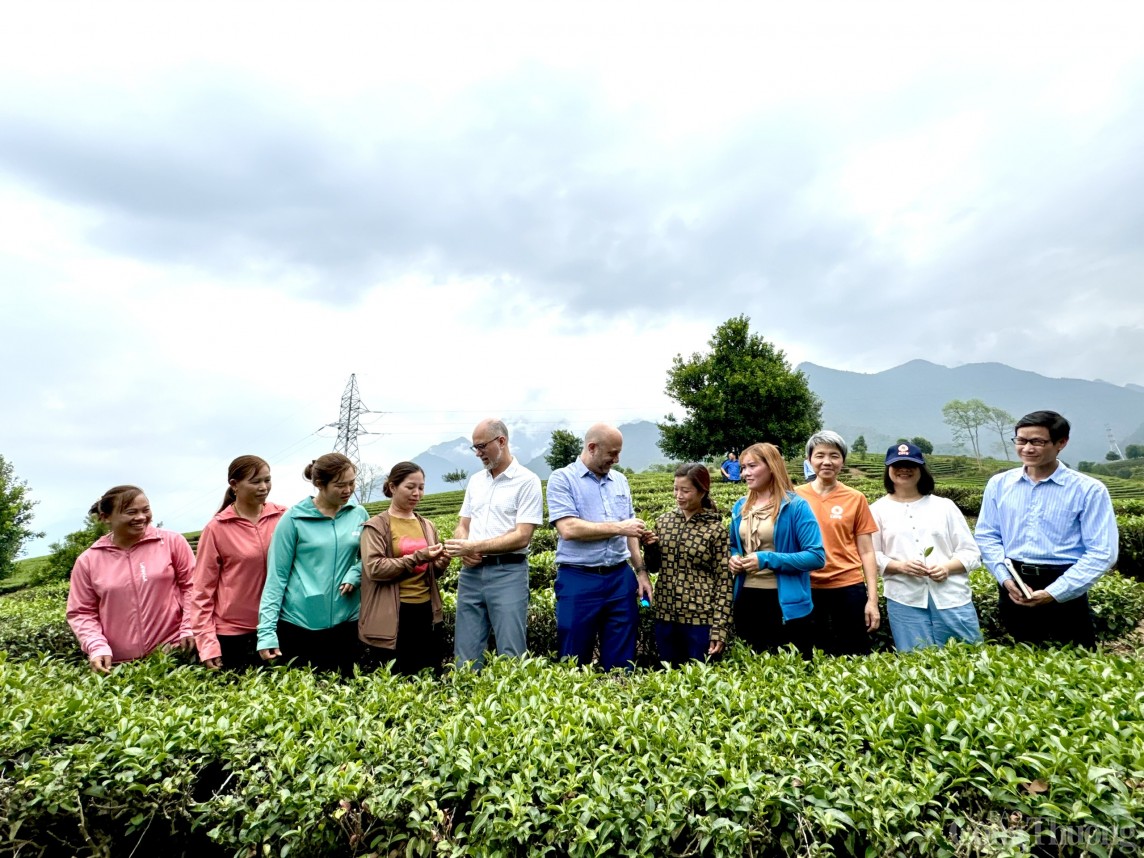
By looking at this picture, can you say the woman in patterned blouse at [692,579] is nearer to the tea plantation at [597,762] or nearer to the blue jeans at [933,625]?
the tea plantation at [597,762]

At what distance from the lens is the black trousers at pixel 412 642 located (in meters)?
4.10

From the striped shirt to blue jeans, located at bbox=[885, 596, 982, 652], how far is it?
373 millimetres

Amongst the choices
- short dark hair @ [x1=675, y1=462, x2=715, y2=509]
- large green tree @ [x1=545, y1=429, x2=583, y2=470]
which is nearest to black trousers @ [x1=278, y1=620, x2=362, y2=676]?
short dark hair @ [x1=675, y1=462, x2=715, y2=509]

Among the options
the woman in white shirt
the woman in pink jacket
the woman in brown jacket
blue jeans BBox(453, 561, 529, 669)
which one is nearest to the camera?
the woman in pink jacket

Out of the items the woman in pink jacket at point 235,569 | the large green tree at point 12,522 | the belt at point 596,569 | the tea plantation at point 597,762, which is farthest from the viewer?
the large green tree at point 12,522

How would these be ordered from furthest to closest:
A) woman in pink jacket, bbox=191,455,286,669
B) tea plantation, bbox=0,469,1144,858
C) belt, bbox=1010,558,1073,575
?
woman in pink jacket, bbox=191,455,286,669, belt, bbox=1010,558,1073,575, tea plantation, bbox=0,469,1144,858

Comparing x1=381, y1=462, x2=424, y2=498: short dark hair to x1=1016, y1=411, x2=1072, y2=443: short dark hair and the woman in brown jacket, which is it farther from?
x1=1016, y1=411, x2=1072, y2=443: short dark hair

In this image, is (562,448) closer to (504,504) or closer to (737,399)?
(737,399)

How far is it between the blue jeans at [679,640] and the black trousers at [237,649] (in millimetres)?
2499

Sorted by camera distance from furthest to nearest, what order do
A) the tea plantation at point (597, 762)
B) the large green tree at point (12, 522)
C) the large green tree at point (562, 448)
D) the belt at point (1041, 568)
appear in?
the large green tree at point (562, 448), the large green tree at point (12, 522), the belt at point (1041, 568), the tea plantation at point (597, 762)

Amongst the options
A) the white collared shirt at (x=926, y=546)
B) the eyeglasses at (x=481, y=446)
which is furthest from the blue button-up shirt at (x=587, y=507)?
the white collared shirt at (x=926, y=546)

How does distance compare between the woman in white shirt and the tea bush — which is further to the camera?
the woman in white shirt

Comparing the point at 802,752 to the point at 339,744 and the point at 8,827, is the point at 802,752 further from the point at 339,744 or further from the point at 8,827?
the point at 8,827

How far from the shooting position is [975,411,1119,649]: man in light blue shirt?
11.8ft
